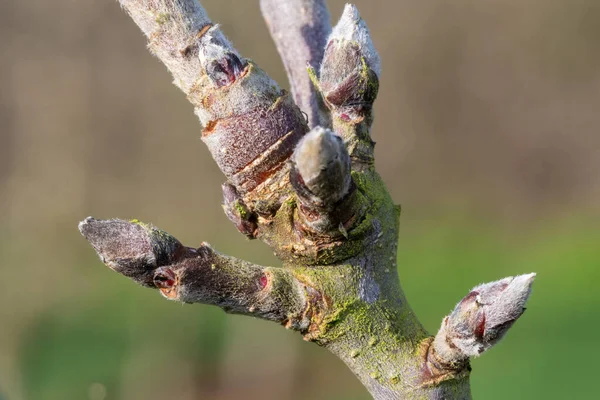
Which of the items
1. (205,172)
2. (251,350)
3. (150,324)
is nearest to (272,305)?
(251,350)

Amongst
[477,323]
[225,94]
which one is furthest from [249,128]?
[477,323]

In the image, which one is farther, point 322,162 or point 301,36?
point 301,36

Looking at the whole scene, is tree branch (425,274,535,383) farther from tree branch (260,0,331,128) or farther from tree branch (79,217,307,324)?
tree branch (260,0,331,128)

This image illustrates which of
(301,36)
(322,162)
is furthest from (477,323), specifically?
(301,36)

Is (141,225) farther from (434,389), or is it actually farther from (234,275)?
(434,389)

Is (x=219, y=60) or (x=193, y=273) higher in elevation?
(x=219, y=60)

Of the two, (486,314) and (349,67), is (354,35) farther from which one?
(486,314)

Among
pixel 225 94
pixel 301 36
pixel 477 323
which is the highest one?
pixel 301 36

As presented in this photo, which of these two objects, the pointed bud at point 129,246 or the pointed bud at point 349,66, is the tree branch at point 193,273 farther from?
the pointed bud at point 349,66
